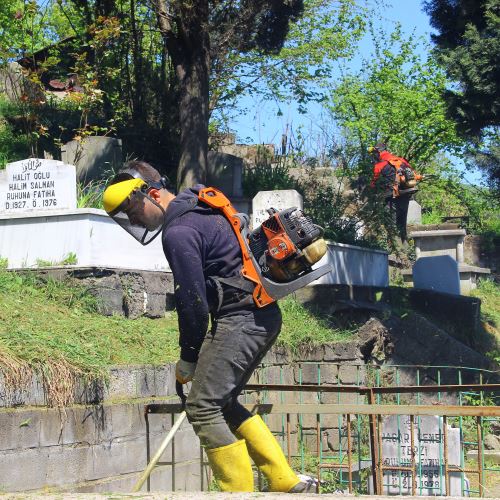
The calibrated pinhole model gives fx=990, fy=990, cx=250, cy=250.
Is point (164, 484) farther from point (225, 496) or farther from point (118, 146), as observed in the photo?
point (118, 146)

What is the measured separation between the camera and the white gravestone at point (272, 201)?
11.8 meters

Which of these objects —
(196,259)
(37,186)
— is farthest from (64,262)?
(196,259)

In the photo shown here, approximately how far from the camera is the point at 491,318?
51.3ft

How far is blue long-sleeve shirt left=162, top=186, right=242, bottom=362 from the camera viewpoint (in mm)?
5332

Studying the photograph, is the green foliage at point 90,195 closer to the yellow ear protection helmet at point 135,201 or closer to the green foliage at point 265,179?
the green foliage at point 265,179

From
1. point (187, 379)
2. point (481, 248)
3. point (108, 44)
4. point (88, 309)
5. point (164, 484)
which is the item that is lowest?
point (164, 484)

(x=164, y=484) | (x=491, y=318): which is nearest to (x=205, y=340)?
(x=164, y=484)

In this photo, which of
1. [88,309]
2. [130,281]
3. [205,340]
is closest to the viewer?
[205,340]

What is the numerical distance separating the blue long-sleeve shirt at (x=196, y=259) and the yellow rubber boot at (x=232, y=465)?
54cm

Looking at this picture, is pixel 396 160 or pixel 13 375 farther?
pixel 396 160

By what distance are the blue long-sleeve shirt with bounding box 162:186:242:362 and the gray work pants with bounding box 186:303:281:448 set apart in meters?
0.12

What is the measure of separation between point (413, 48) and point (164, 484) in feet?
62.1

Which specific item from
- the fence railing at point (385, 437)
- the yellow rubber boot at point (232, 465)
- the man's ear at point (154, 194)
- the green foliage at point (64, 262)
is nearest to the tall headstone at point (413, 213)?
the fence railing at point (385, 437)

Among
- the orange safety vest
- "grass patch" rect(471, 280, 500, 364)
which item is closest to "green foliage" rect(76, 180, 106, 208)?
the orange safety vest
